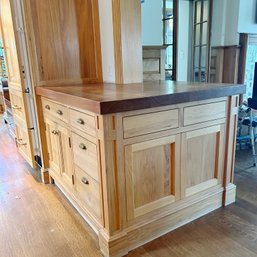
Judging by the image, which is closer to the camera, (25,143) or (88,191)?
(88,191)

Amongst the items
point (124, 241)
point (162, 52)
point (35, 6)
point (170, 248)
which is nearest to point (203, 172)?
point (170, 248)

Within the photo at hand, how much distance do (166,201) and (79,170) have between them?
589 millimetres

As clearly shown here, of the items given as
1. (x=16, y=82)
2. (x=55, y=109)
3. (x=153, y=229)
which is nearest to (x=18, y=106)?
(x=16, y=82)

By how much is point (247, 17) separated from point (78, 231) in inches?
161

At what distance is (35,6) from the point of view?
1967mm

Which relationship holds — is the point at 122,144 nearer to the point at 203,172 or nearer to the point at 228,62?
the point at 203,172

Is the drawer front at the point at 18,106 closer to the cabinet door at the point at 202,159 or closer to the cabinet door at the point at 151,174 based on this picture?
the cabinet door at the point at 151,174

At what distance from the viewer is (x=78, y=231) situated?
1650 mm

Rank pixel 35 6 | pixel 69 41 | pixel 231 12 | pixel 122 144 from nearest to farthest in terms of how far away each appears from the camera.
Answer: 1. pixel 122 144
2. pixel 35 6
3. pixel 69 41
4. pixel 231 12

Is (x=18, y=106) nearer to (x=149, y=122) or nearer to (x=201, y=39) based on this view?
(x=149, y=122)

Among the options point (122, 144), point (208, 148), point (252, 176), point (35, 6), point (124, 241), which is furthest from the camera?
point (252, 176)

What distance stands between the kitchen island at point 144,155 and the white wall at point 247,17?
9.72 feet

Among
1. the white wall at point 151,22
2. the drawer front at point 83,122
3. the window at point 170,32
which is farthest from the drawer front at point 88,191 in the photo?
the window at point 170,32

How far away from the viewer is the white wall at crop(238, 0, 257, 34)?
3.96 meters
